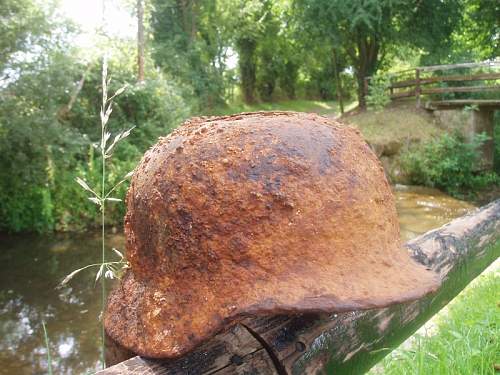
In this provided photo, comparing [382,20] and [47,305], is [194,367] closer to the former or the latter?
[47,305]

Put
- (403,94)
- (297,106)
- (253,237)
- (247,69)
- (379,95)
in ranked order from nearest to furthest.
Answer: (253,237)
(379,95)
(403,94)
(247,69)
(297,106)

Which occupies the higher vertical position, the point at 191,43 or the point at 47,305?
the point at 191,43

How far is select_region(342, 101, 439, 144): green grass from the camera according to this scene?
44.4 feet

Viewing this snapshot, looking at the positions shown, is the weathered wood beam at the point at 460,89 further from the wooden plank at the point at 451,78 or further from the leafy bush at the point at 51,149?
the leafy bush at the point at 51,149

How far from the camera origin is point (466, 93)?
14.8 metres

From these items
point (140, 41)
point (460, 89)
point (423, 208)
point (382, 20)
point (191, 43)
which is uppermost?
point (382, 20)

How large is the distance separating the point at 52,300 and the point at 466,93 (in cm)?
1339

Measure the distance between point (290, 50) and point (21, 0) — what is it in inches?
755

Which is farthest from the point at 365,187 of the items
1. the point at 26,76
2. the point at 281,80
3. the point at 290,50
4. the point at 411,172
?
the point at 281,80

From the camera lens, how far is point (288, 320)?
1379 mm

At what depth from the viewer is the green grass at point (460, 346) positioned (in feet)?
7.89

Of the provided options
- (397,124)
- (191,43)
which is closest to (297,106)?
(191,43)

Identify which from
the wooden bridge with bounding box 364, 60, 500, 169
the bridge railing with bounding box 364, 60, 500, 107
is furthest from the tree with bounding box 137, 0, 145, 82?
the wooden bridge with bounding box 364, 60, 500, 169

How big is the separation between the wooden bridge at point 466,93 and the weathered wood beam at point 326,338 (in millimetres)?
12174
